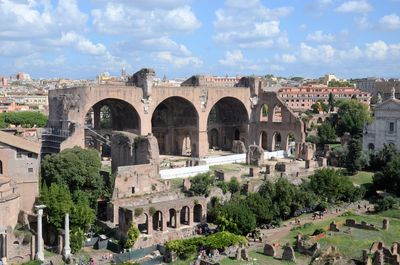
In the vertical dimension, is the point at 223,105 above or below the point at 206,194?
above

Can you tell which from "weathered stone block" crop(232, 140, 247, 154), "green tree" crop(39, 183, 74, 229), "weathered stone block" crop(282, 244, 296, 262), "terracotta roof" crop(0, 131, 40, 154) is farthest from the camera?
"weathered stone block" crop(232, 140, 247, 154)

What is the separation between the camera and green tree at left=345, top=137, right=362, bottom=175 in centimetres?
4562

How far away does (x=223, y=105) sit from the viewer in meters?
61.5

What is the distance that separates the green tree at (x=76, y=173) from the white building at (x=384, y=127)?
94.3 feet

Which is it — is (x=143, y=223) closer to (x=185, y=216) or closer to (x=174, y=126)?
(x=185, y=216)

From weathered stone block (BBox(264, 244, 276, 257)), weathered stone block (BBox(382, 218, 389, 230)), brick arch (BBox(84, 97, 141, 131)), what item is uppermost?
brick arch (BBox(84, 97, 141, 131))

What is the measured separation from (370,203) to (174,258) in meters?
18.8

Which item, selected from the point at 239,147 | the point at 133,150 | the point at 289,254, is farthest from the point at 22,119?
the point at 289,254

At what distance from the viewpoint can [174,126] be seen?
56.8 m

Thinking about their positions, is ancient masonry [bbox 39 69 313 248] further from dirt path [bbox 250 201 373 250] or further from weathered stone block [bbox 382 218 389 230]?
weathered stone block [bbox 382 218 389 230]

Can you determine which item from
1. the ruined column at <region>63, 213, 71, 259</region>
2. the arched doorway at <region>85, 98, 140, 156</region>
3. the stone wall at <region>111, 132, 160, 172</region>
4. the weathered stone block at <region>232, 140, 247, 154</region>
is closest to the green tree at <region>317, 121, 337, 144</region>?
the weathered stone block at <region>232, 140, 247, 154</region>

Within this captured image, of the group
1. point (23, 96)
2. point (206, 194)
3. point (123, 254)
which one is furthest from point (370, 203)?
point (23, 96)

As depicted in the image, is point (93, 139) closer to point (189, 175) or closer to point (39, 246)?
point (189, 175)

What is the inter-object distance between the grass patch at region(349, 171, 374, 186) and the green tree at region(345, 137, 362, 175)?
1.99ft
